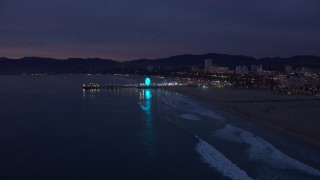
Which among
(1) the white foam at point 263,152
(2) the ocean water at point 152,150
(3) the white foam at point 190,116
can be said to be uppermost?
(1) the white foam at point 263,152

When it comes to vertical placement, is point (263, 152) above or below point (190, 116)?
above

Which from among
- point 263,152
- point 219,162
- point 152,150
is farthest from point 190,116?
point 219,162

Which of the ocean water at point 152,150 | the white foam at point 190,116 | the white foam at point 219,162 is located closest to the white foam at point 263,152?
the ocean water at point 152,150

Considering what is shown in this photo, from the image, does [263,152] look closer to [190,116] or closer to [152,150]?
[152,150]

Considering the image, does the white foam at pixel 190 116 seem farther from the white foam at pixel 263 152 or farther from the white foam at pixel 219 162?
the white foam at pixel 219 162

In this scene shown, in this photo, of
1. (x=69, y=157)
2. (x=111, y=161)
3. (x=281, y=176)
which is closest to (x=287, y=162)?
(x=281, y=176)

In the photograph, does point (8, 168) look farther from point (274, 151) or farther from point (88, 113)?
point (88, 113)
